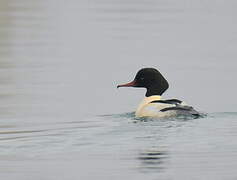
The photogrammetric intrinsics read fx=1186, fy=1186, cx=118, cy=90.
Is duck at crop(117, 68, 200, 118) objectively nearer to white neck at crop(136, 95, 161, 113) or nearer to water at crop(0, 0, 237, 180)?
white neck at crop(136, 95, 161, 113)

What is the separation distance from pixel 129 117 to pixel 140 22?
1342 cm

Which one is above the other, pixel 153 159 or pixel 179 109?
pixel 179 109

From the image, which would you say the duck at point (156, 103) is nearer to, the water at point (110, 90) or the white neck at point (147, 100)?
the white neck at point (147, 100)

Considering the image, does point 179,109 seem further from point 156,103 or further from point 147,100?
point 147,100

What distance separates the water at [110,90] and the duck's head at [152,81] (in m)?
0.49

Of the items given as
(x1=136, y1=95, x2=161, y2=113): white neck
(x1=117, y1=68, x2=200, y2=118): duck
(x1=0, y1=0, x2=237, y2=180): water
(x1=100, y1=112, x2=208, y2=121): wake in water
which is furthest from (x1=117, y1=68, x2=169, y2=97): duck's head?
(x1=100, y1=112, x2=208, y2=121): wake in water

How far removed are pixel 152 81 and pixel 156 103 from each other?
94 centimetres

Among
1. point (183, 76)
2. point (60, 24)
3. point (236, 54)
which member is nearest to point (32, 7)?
point (60, 24)

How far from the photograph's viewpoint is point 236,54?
24.0 m

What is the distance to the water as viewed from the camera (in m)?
14.0

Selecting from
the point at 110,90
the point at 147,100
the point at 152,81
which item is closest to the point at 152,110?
the point at 147,100

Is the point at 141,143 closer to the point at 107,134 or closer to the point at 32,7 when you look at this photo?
the point at 107,134

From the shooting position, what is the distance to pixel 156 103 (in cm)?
1761

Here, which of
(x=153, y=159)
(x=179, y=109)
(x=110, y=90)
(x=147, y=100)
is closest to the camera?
(x=153, y=159)
